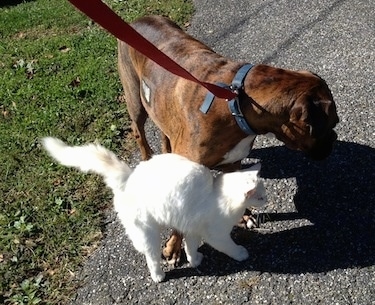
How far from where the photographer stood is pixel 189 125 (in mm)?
3561

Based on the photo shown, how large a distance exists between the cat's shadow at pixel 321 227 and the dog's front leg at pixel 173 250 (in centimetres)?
8

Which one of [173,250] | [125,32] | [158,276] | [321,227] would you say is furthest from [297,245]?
[125,32]

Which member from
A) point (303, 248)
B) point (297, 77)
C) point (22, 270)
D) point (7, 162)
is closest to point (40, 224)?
point (22, 270)

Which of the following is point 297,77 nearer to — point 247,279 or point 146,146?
point 247,279

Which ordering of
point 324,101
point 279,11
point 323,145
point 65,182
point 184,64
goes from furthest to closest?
point 279,11
point 65,182
point 184,64
point 323,145
point 324,101

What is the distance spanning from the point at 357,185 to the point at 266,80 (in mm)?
1243

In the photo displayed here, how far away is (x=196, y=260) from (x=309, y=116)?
1.20 meters

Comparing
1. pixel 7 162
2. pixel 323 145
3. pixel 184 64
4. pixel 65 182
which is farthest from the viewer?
pixel 7 162

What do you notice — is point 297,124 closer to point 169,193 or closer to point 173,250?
point 169,193

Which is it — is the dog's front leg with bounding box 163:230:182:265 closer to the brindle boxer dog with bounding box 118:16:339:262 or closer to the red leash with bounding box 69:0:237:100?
the brindle boxer dog with bounding box 118:16:339:262

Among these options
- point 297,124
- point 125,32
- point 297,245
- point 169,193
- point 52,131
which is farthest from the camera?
point 52,131

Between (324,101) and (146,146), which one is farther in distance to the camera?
(146,146)

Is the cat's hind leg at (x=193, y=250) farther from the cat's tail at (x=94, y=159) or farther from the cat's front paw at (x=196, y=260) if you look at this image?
the cat's tail at (x=94, y=159)

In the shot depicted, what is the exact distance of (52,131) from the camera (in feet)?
17.5
